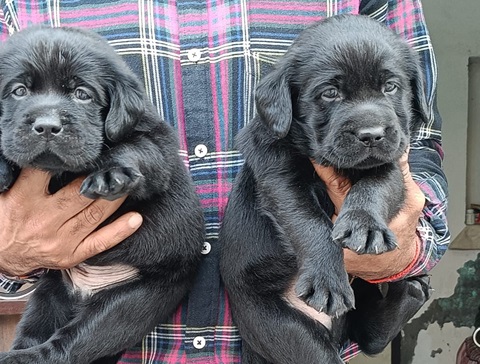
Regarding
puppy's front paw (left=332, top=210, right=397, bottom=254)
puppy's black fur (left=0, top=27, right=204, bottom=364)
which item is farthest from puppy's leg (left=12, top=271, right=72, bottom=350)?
puppy's front paw (left=332, top=210, right=397, bottom=254)

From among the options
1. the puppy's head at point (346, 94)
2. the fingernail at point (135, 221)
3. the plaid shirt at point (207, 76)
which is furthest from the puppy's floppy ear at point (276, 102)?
the fingernail at point (135, 221)

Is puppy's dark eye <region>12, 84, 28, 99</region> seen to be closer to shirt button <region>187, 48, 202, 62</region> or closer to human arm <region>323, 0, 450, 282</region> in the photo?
shirt button <region>187, 48, 202, 62</region>

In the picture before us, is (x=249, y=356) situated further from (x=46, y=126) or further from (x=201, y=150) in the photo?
(x=46, y=126)

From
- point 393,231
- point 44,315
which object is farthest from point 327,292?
point 44,315

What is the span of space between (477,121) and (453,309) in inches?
52.3

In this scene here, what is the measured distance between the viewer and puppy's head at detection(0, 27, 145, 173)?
6.23ft

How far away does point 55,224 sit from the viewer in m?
2.06

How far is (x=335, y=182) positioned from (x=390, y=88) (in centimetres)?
29

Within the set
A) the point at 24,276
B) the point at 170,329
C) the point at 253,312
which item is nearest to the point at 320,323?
the point at 253,312

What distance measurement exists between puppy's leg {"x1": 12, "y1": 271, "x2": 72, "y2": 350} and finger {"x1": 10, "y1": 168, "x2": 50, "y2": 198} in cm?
37

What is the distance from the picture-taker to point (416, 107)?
2.15m

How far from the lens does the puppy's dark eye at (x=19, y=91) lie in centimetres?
198

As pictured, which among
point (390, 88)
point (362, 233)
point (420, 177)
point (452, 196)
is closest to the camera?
point (362, 233)

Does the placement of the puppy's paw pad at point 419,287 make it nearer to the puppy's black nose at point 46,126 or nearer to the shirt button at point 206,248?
the shirt button at point 206,248
